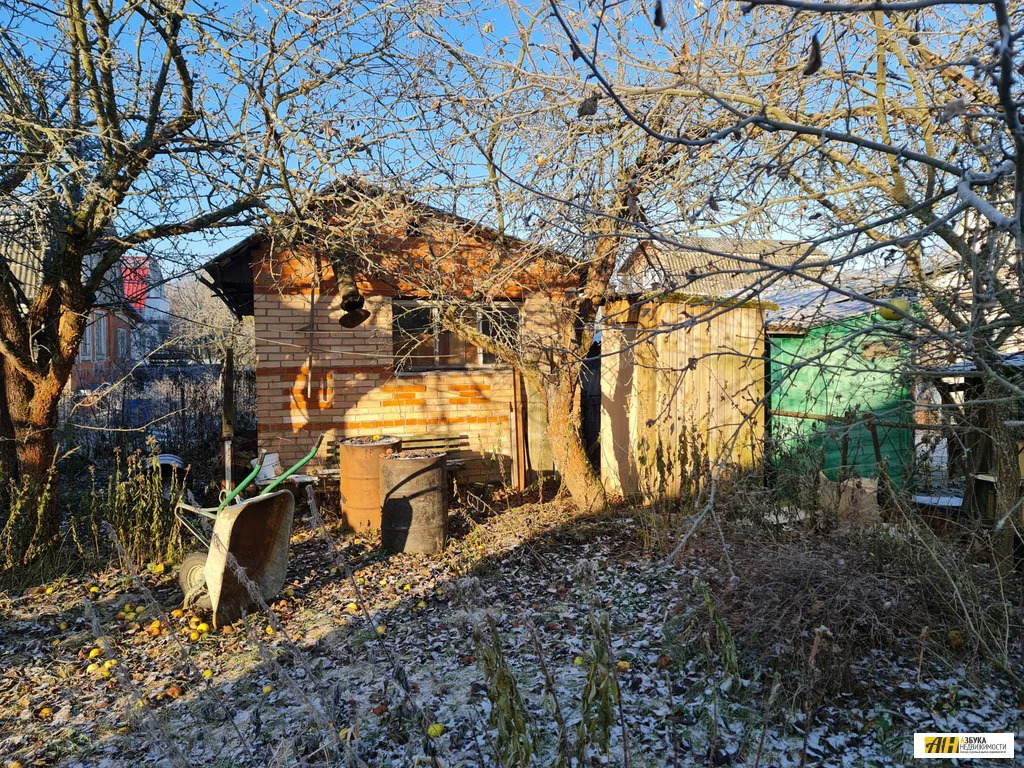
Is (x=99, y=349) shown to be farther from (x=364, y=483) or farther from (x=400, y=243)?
(x=364, y=483)

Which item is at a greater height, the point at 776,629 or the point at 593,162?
the point at 593,162

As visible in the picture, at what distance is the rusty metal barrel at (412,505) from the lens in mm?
6277

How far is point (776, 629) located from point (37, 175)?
20.1ft

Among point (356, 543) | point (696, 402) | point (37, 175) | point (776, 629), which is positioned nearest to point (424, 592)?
point (356, 543)

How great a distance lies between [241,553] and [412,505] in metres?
1.79

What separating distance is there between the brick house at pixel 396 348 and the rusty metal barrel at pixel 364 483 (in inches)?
52.6

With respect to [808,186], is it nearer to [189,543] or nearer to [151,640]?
[151,640]

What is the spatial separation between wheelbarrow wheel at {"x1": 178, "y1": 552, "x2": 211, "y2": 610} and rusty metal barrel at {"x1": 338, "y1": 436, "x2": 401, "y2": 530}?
2141mm

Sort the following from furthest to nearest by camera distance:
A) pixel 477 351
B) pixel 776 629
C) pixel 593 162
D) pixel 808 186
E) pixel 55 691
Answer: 1. pixel 477 351
2. pixel 593 162
3. pixel 808 186
4. pixel 55 691
5. pixel 776 629

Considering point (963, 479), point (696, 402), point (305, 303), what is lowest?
point (963, 479)

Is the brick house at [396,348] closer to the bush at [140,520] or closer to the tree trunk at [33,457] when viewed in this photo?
the bush at [140,520]

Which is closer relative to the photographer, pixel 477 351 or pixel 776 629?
pixel 776 629

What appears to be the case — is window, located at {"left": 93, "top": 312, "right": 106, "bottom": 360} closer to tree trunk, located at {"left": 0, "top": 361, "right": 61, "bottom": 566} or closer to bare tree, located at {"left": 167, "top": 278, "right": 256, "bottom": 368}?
bare tree, located at {"left": 167, "top": 278, "right": 256, "bottom": 368}

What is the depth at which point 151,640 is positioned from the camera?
455 centimetres
